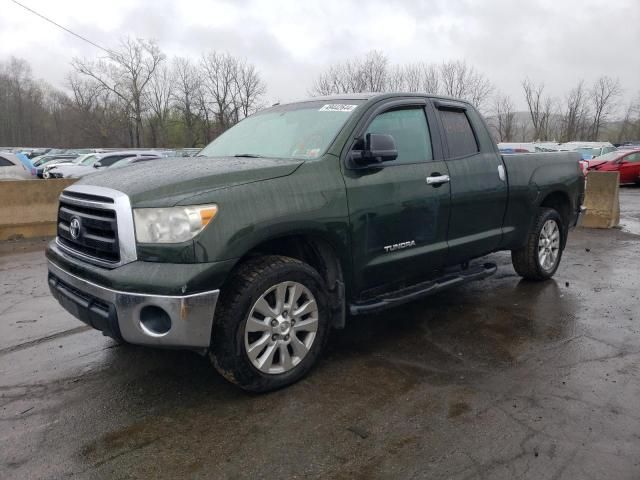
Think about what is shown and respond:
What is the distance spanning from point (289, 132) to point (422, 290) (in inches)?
64.0

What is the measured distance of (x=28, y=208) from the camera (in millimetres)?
9047

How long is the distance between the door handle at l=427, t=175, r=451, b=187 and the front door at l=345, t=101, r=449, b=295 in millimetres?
17

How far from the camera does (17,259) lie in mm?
7605

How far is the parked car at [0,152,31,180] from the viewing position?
1425 centimetres

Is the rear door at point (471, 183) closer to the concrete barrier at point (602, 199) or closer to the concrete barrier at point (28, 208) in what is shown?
the concrete barrier at point (602, 199)

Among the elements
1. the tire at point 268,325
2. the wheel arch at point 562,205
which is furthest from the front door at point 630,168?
the tire at point 268,325

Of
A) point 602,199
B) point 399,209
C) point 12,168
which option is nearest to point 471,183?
point 399,209

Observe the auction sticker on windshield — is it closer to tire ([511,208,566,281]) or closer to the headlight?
the headlight

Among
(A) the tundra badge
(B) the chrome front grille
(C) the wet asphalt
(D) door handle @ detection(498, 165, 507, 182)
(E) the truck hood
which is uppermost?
(E) the truck hood

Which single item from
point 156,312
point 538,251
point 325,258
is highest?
point 325,258

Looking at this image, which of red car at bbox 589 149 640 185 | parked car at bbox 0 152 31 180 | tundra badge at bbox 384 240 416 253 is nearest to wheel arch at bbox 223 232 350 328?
tundra badge at bbox 384 240 416 253

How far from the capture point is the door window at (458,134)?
4.46m

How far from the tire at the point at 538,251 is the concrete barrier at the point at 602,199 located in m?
4.50

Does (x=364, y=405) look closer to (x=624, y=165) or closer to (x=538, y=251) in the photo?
(x=538, y=251)
